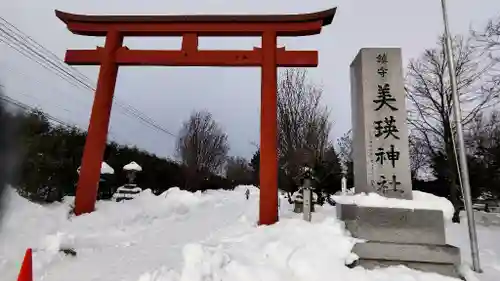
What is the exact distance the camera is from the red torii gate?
799cm

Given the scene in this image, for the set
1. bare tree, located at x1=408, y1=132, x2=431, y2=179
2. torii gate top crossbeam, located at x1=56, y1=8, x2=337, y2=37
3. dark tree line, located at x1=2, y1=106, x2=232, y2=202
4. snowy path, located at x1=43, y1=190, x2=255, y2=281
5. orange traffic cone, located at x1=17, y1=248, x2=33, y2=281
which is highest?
torii gate top crossbeam, located at x1=56, y1=8, x2=337, y2=37

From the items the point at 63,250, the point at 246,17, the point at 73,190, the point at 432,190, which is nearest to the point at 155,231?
the point at 63,250

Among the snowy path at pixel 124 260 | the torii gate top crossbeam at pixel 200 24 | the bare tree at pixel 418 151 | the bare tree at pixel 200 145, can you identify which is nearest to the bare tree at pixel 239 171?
the bare tree at pixel 200 145

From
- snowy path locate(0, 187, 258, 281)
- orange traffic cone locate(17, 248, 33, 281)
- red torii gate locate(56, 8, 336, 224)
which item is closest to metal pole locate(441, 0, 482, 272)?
red torii gate locate(56, 8, 336, 224)

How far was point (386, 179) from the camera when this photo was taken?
231 inches

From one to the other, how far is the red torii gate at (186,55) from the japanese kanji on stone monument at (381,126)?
2.09 metres

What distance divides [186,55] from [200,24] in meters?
0.99

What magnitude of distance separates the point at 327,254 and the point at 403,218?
60.0 inches

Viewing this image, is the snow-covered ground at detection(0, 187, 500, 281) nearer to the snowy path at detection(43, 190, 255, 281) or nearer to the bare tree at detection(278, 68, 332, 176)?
the snowy path at detection(43, 190, 255, 281)

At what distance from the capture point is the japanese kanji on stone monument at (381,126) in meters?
5.86

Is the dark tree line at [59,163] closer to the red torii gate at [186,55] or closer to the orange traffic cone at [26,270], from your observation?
the orange traffic cone at [26,270]

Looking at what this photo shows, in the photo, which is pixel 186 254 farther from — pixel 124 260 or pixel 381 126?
pixel 381 126

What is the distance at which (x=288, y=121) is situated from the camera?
50.1ft

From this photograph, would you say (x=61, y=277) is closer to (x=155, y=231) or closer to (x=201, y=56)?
(x=155, y=231)
